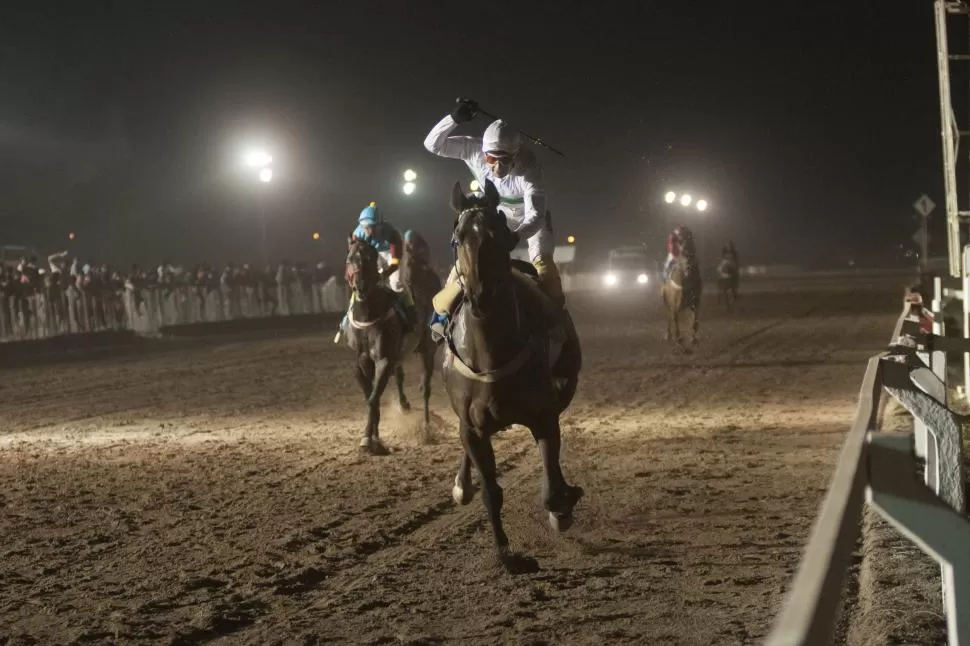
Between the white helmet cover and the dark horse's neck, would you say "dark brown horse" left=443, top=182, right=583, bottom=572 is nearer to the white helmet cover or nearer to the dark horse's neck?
the white helmet cover

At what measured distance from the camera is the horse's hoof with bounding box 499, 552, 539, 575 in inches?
291

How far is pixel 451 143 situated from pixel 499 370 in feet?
7.88

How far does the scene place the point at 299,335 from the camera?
1345 inches

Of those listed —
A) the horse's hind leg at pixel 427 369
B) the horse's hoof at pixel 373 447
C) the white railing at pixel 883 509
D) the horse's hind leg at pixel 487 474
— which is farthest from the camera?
the horse's hind leg at pixel 427 369

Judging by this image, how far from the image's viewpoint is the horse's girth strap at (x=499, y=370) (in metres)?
7.66

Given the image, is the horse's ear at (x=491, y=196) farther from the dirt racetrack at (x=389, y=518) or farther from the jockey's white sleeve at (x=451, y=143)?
the dirt racetrack at (x=389, y=518)

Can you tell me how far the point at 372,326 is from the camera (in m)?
13.1

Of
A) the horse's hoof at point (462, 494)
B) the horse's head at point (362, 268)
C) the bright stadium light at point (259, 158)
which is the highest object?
the bright stadium light at point (259, 158)

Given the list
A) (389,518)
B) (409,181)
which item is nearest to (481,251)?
(389,518)

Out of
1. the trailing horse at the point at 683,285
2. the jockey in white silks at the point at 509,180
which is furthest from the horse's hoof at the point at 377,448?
the trailing horse at the point at 683,285

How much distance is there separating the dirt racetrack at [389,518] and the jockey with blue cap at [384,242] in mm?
1468

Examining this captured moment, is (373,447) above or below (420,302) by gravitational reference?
below

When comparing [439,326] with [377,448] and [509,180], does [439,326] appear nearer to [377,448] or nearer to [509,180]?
[509,180]

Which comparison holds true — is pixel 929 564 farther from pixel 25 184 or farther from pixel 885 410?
pixel 25 184
